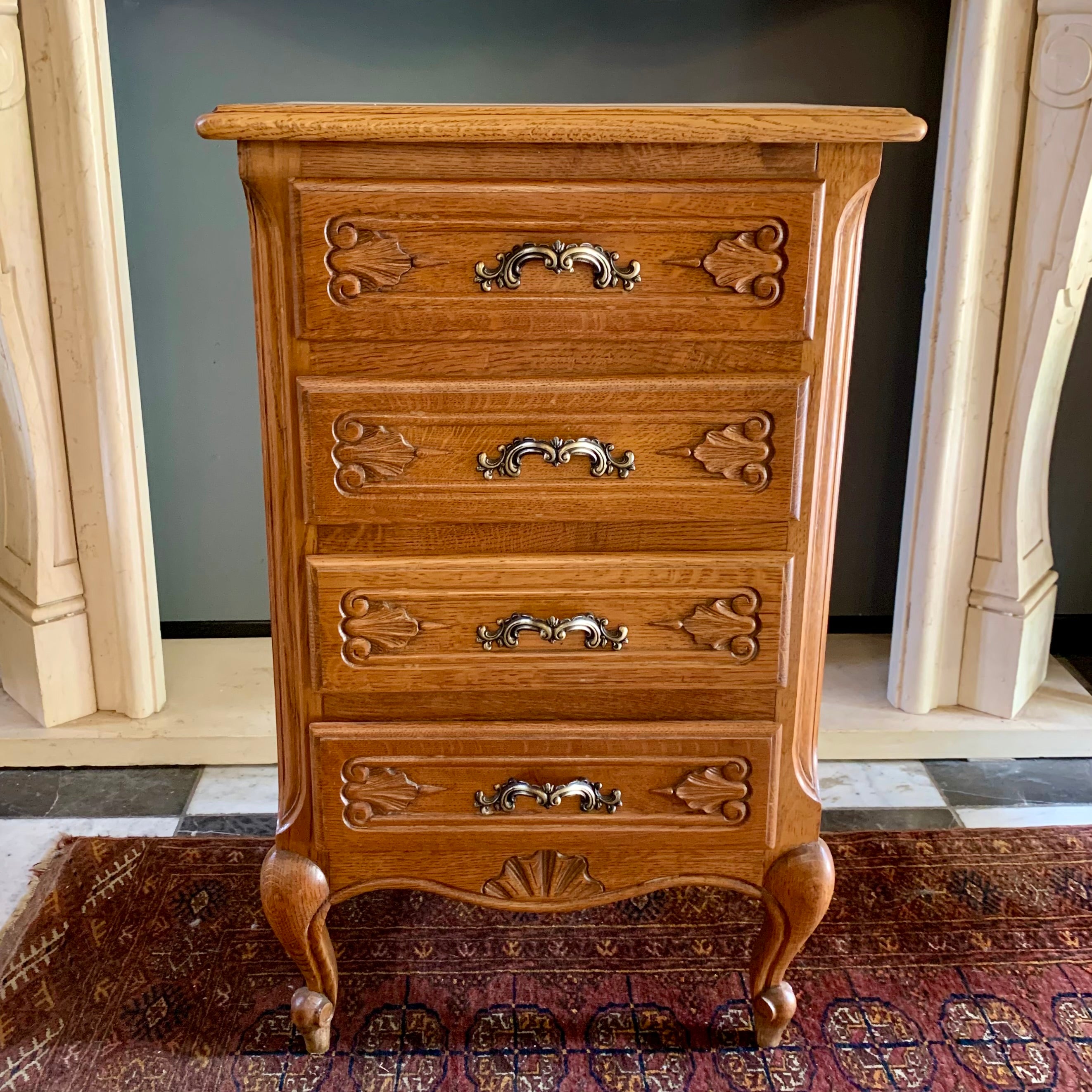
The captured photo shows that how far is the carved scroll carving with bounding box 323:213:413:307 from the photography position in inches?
39.6

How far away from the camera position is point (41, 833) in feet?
5.31

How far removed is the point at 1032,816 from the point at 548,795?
2.90 feet

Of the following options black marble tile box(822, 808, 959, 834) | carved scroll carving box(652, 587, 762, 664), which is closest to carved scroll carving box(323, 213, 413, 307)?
carved scroll carving box(652, 587, 762, 664)

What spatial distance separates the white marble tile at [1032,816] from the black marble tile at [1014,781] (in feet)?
0.04

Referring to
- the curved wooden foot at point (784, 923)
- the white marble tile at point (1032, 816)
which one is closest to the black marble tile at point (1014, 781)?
the white marble tile at point (1032, 816)

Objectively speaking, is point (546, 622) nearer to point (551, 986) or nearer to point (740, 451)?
point (740, 451)

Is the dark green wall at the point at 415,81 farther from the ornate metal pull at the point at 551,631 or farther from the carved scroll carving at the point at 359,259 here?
the ornate metal pull at the point at 551,631

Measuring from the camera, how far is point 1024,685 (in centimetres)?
189

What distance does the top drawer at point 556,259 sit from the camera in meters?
1.00

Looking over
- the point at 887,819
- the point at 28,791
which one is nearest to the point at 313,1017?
the point at 28,791

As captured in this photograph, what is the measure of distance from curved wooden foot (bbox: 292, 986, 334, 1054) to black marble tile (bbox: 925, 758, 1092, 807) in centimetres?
97

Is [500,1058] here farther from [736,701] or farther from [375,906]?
[736,701]

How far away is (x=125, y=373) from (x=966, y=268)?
1.22 metres

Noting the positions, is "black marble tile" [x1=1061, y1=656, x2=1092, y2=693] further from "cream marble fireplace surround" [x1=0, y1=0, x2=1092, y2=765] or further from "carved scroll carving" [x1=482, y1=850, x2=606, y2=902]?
"carved scroll carving" [x1=482, y1=850, x2=606, y2=902]
